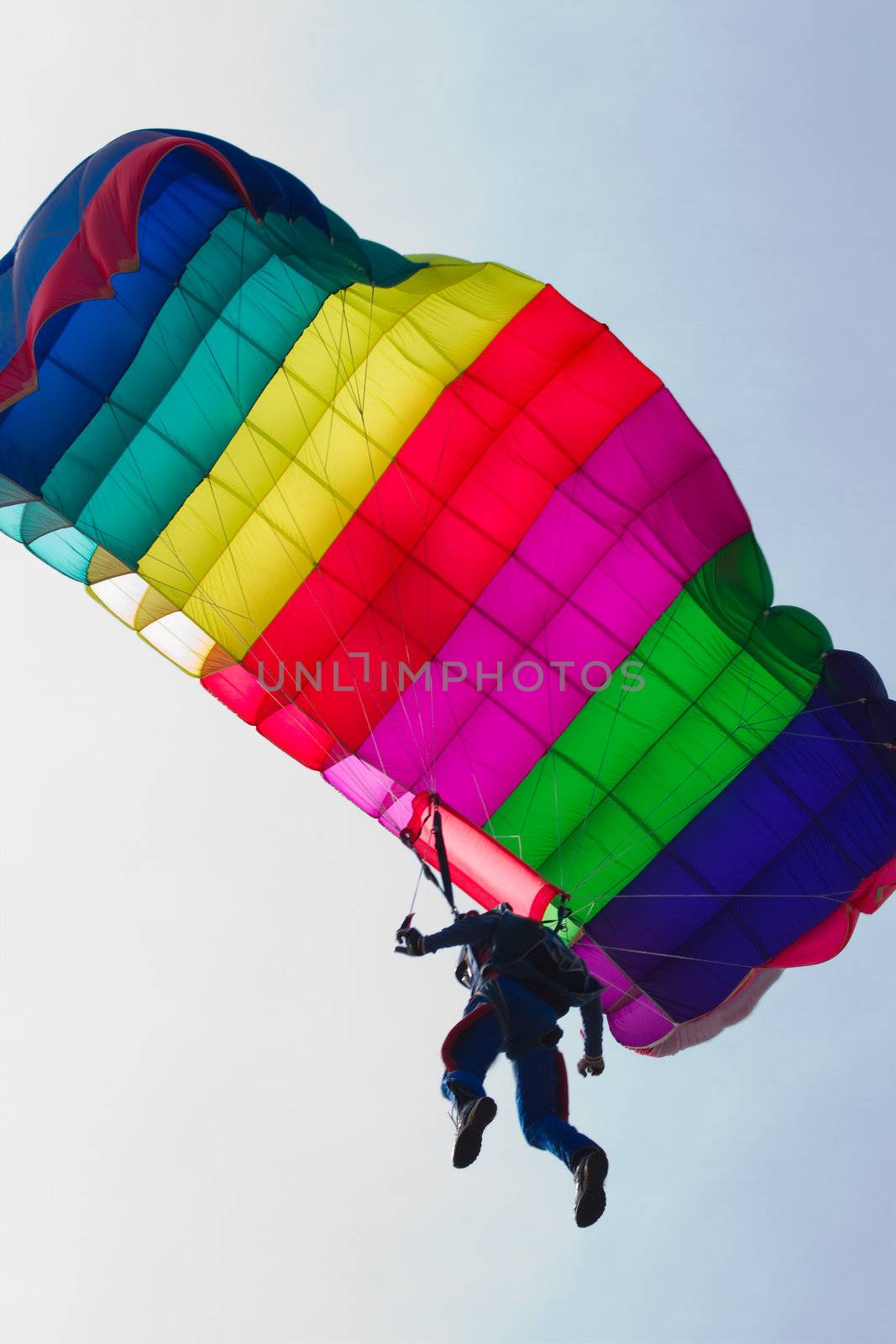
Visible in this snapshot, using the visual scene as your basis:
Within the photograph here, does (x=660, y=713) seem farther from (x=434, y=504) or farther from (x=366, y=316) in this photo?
(x=366, y=316)

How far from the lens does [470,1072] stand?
7879 millimetres

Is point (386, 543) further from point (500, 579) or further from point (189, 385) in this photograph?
point (189, 385)

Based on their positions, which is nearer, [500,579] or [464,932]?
[464,932]

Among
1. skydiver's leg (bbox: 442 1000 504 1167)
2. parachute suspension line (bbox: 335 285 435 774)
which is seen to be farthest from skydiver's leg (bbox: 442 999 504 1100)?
parachute suspension line (bbox: 335 285 435 774)

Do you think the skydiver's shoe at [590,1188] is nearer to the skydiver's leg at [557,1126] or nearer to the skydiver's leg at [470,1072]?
the skydiver's leg at [557,1126]

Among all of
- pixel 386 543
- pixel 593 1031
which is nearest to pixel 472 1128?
pixel 593 1031

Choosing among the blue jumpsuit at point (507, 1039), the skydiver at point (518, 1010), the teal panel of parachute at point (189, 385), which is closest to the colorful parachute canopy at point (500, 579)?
the teal panel of parachute at point (189, 385)

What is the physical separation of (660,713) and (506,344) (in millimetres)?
2233

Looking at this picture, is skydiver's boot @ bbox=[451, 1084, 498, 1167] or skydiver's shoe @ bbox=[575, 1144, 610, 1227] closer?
skydiver's shoe @ bbox=[575, 1144, 610, 1227]

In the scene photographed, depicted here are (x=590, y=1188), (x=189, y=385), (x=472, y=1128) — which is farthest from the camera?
(x=189, y=385)

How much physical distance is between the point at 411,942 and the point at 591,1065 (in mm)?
1626

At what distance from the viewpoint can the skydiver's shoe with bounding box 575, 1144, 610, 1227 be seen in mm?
7297

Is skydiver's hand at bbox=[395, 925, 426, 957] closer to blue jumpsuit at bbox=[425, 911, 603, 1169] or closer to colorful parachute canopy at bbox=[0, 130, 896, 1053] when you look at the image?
blue jumpsuit at bbox=[425, 911, 603, 1169]

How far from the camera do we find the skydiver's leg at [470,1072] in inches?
293
